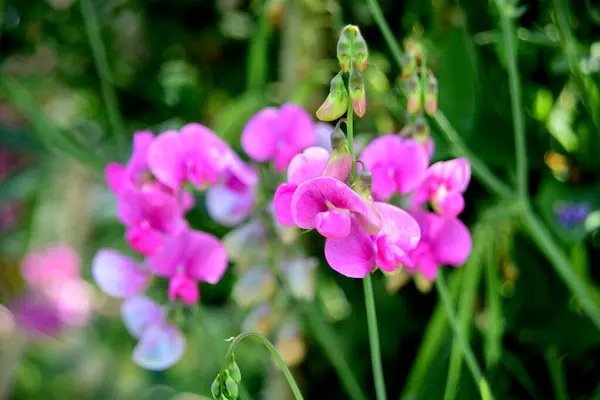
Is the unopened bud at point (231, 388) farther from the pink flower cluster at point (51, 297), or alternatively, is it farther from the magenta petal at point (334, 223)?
the pink flower cluster at point (51, 297)

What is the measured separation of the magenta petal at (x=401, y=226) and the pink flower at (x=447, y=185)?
0.06m

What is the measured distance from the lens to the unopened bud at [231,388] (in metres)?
0.43

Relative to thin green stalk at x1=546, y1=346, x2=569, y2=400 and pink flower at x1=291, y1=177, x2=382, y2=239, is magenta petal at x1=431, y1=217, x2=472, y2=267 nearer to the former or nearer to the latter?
pink flower at x1=291, y1=177, x2=382, y2=239

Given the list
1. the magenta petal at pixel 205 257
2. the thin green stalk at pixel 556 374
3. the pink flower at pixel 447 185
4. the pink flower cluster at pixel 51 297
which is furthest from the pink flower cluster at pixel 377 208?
A: the pink flower cluster at pixel 51 297

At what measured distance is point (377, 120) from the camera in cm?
84

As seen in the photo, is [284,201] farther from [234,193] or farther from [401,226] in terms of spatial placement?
[234,193]

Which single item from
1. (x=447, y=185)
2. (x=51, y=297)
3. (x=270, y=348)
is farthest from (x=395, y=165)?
(x=51, y=297)

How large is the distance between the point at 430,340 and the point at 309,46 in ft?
1.36

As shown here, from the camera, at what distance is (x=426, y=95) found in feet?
1.65

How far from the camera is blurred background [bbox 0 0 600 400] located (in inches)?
28.3

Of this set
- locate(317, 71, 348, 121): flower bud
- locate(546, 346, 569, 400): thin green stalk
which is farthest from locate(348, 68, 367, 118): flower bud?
locate(546, 346, 569, 400): thin green stalk

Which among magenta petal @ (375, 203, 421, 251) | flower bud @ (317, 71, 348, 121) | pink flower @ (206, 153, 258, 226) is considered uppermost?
flower bud @ (317, 71, 348, 121)

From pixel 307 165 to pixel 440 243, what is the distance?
0.38ft

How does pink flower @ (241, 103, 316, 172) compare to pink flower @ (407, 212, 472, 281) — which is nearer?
pink flower @ (407, 212, 472, 281)
